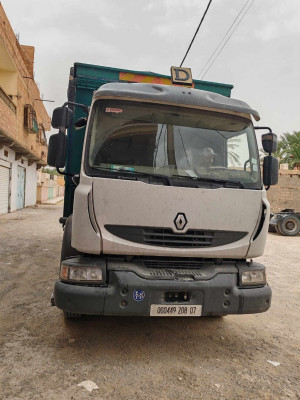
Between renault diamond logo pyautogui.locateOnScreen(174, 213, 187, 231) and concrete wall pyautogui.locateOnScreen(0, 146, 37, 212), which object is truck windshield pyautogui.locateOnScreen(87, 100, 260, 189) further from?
concrete wall pyautogui.locateOnScreen(0, 146, 37, 212)

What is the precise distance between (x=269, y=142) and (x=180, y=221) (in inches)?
62.5

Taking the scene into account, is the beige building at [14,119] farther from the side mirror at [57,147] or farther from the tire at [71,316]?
the tire at [71,316]

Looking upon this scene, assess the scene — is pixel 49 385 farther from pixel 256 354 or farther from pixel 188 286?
pixel 256 354

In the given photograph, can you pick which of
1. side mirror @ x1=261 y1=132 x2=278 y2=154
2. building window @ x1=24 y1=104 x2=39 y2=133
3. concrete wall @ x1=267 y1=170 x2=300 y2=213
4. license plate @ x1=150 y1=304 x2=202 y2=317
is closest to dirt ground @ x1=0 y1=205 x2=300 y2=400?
license plate @ x1=150 y1=304 x2=202 y2=317

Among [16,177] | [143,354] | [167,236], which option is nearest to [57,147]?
[167,236]

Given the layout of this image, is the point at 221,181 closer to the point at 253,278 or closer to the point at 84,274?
the point at 253,278

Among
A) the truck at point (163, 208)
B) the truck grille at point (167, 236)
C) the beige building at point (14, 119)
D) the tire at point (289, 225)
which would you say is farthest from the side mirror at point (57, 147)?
the tire at point (289, 225)

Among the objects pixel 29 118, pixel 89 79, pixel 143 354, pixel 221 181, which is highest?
pixel 29 118

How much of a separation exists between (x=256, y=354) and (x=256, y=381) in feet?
1.82

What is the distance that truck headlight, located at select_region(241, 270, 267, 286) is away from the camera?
10.6 feet

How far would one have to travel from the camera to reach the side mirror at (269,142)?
376cm

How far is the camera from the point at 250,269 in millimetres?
3268

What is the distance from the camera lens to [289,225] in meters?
13.5

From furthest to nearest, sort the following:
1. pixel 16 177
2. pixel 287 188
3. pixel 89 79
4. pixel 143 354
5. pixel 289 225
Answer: pixel 16 177 < pixel 287 188 < pixel 289 225 < pixel 89 79 < pixel 143 354
